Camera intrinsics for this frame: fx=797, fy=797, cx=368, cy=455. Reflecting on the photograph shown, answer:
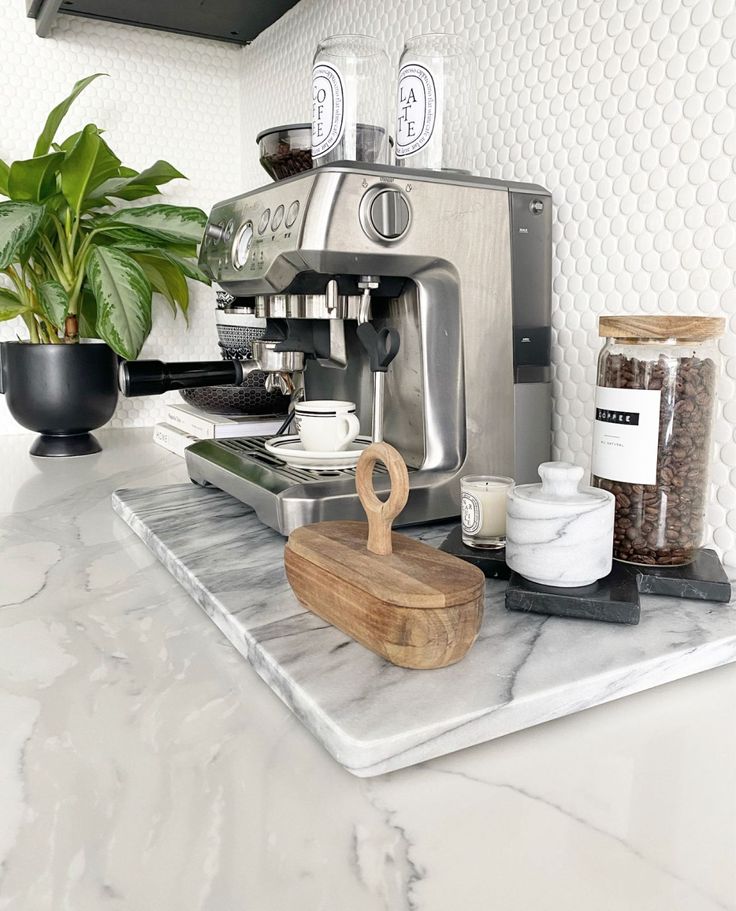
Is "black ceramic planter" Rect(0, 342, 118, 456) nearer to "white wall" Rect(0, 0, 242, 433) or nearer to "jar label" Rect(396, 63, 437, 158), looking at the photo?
"white wall" Rect(0, 0, 242, 433)

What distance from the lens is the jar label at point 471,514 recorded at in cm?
68

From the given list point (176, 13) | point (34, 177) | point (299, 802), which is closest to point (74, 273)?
point (34, 177)

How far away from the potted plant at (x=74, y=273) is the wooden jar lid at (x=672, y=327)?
2.85 feet

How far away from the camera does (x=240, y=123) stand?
5.63ft

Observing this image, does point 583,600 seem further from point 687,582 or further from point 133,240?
point 133,240

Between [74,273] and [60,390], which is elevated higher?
[74,273]

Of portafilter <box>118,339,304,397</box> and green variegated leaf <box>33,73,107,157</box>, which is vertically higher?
green variegated leaf <box>33,73,107,157</box>

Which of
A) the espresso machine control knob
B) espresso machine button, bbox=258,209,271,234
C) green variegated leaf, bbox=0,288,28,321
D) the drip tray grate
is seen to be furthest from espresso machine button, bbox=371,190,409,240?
green variegated leaf, bbox=0,288,28,321

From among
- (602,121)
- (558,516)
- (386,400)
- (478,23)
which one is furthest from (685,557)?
(478,23)

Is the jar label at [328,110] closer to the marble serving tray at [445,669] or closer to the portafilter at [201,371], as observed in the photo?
the portafilter at [201,371]

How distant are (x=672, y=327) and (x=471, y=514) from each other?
219 millimetres

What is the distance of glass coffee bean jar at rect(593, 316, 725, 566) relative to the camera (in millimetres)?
616

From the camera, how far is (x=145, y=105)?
1.61 m

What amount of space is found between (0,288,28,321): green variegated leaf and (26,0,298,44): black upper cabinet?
0.49 metres
